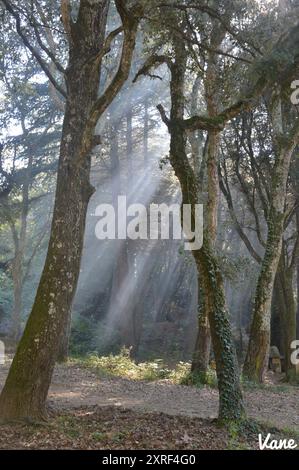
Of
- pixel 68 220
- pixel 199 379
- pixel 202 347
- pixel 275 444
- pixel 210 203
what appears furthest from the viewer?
pixel 202 347

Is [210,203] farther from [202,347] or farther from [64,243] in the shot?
[64,243]

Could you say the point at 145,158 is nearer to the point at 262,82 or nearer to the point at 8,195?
the point at 8,195

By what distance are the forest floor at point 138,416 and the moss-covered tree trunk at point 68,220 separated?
509 mm

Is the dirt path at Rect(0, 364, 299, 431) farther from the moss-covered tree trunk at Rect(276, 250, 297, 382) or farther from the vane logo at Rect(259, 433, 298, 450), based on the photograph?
the moss-covered tree trunk at Rect(276, 250, 297, 382)

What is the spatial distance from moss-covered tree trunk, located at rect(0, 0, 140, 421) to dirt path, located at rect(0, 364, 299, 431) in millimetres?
1669

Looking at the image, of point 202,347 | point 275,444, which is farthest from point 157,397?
point 275,444

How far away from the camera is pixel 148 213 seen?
902 inches

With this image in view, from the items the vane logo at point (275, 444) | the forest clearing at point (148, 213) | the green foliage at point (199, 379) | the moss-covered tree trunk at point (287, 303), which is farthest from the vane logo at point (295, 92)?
the vane logo at point (275, 444)

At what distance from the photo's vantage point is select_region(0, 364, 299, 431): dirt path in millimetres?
8781

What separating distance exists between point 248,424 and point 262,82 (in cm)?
542

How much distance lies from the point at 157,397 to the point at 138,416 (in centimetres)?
292

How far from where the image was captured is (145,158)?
24.5 metres

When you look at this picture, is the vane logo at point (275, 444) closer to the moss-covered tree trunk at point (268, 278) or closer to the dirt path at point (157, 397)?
the dirt path at point (157, 397)

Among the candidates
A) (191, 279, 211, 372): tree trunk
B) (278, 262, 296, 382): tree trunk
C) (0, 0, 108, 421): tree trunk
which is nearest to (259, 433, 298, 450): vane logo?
(0, 0, 108, 421): tree trunk
